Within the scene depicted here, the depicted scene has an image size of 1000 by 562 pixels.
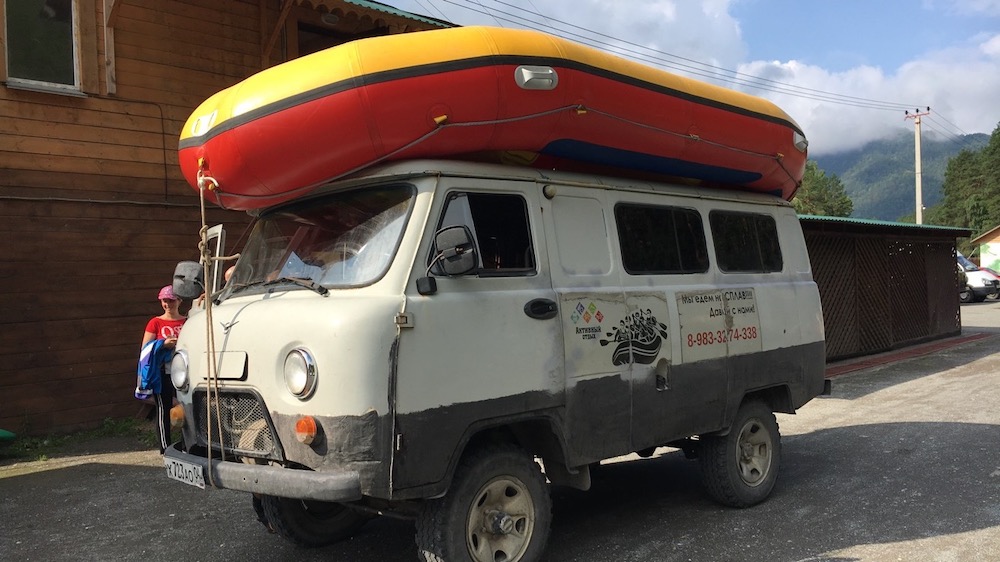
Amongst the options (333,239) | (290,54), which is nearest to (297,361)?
(333,239)

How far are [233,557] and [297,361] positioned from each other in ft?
7.07

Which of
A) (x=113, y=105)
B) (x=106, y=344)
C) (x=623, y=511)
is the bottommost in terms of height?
(x=623, y=511)

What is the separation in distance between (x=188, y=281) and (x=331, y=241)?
4.30ft

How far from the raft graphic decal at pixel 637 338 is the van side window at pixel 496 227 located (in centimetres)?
79

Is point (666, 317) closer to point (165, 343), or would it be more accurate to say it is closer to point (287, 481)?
point (287, 481)

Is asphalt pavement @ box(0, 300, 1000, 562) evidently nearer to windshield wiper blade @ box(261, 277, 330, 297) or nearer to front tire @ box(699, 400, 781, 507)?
front tire @ box(699, 400, 781, 507)

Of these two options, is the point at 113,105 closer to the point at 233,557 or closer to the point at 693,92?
the point at 233,557

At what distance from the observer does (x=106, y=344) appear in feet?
29.1

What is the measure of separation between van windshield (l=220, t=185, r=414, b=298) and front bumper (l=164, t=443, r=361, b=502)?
946 millimetres

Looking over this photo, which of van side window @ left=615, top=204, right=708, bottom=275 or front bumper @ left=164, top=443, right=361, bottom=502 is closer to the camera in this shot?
front bumper @ left=164, top=443, right=361, bottom=502

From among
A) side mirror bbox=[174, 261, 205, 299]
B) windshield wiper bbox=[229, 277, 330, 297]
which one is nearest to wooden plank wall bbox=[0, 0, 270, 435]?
side mirror bbox=[174, 261, 205, 299]

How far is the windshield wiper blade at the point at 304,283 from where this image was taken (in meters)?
3.81

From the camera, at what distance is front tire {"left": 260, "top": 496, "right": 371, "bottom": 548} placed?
15.8 feet

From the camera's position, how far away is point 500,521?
4.00 metres
